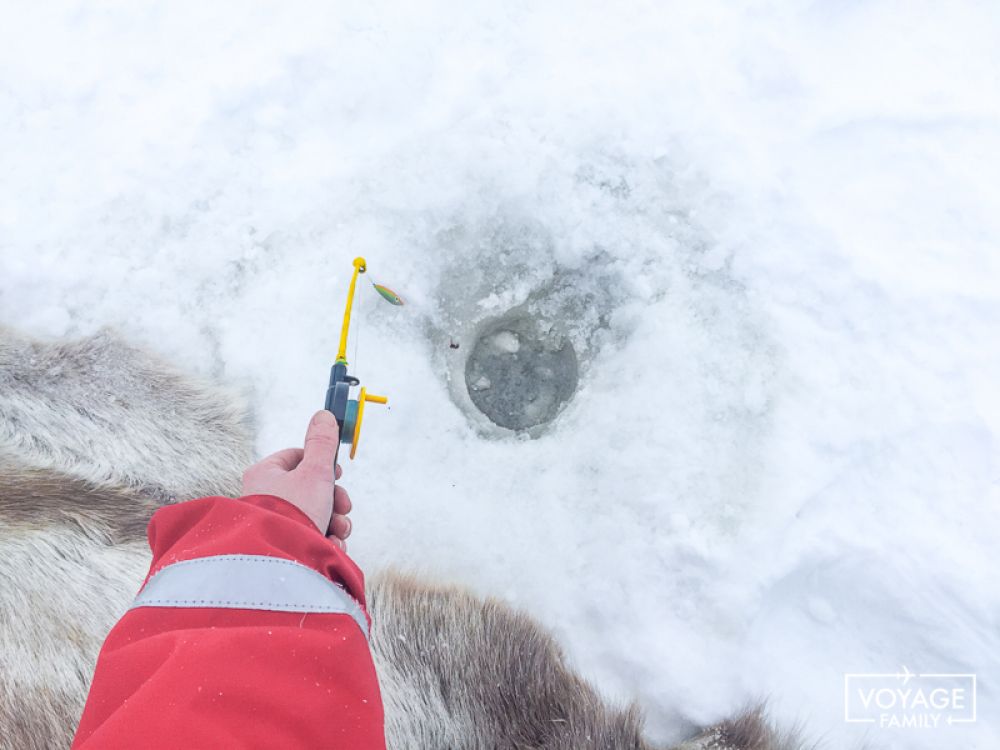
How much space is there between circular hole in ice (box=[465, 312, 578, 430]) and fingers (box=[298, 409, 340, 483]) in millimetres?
629

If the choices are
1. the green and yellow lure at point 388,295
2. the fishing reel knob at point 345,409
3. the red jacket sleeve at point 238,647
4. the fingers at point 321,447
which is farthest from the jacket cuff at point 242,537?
the green and yellow lure at point 388,295

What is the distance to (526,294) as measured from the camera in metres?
1.94

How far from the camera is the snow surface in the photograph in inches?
66.8

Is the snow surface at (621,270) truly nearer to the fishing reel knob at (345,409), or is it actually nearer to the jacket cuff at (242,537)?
the fishing reel knob at (345,409)

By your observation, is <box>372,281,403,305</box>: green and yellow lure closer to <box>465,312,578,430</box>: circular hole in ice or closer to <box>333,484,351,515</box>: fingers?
<box>465,312,578,430</box>: circular hole in ice

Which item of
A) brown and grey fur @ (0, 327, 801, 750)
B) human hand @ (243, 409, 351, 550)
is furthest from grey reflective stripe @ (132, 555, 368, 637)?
brown and grey fur @ (0, 327, 801, 750)

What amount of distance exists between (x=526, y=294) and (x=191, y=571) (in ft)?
4.05

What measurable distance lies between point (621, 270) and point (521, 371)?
445mm

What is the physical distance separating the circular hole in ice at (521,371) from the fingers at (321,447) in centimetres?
63

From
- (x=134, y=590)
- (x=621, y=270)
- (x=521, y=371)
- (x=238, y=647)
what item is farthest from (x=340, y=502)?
(x=621, y=270)

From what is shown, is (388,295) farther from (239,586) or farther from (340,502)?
(239,586)

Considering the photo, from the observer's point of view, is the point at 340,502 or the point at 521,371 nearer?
the point at 340,502

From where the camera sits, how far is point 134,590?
5.15ft

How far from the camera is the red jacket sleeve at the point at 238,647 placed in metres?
0.87
